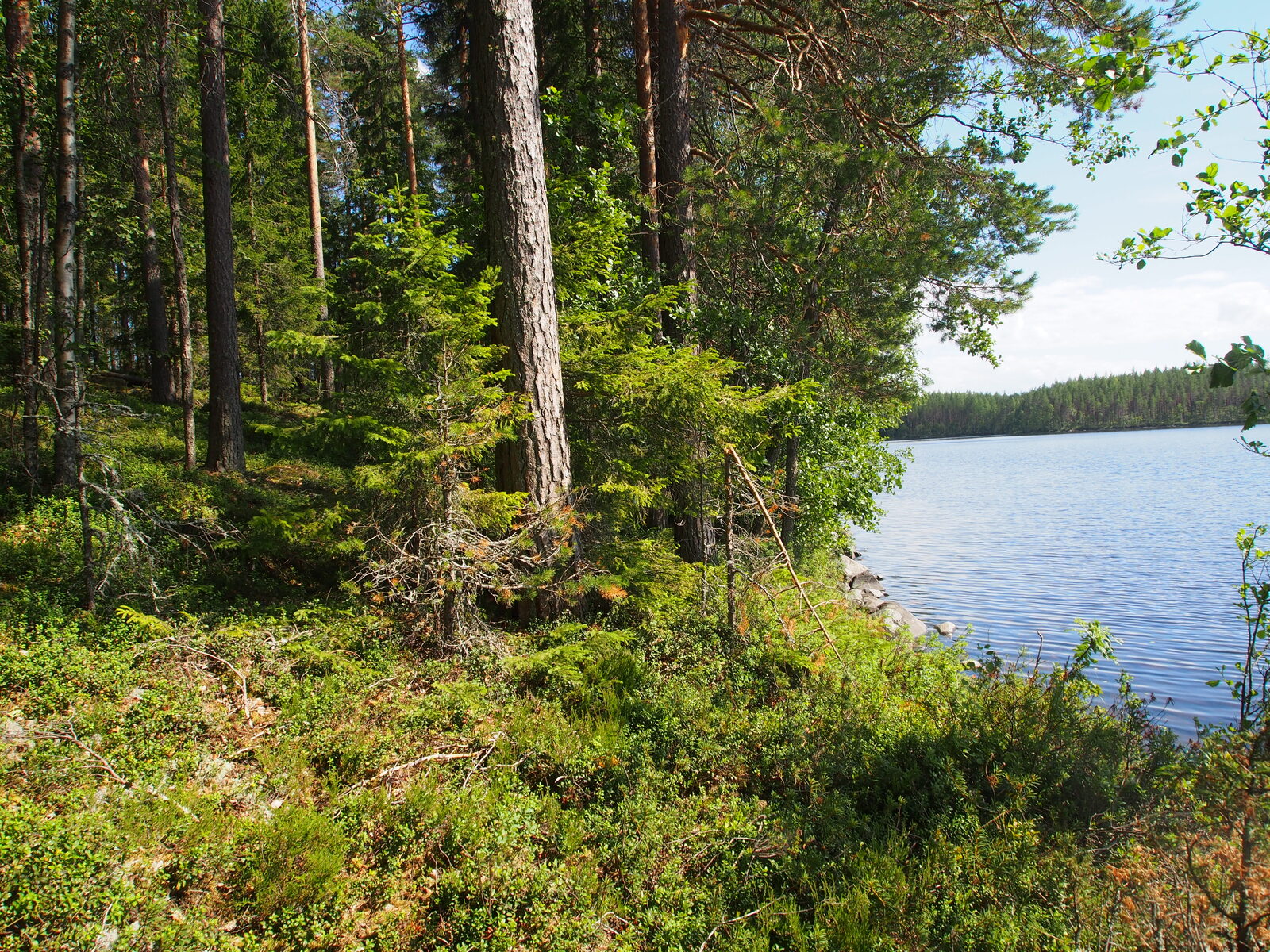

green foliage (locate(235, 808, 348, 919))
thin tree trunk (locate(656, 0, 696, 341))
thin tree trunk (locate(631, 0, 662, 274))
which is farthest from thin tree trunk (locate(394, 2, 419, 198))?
green foliage (locate(235, 808, 348, 919))

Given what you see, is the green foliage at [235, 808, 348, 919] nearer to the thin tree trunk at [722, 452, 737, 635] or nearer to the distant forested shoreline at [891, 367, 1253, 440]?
the thin tree trunk at [722, 452, 737, 635]

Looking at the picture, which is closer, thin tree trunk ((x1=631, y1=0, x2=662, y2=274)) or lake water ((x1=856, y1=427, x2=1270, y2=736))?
thin tree trunk ((x1=631, y1=0, x2=662, y2=274))

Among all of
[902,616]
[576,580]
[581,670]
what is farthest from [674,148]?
[902,616]

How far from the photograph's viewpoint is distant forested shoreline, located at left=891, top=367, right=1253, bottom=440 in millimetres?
77125

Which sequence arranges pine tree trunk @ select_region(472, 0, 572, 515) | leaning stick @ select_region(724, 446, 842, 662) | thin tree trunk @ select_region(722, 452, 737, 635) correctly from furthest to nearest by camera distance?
1. pine tree trunk @ select_region(472, 0, 572, 515)
2. thin tree trunk @ select_region(722, 452, 737, 635)
3. leaning stick @ select_region(724, 446, 842, 662)

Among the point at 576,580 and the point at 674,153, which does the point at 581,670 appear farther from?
the point at 674,153

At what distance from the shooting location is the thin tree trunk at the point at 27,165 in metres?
6.40

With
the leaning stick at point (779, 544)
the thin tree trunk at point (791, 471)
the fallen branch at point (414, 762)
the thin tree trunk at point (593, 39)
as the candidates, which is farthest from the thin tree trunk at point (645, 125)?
the fallen branch at point (414, 762)

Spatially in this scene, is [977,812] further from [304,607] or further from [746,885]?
[304,607]

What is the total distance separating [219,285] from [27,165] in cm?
345

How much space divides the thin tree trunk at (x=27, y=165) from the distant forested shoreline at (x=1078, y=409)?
6902cm

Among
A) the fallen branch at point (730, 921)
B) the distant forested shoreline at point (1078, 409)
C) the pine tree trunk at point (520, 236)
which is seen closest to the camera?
the fallen branch at point (730, 921)

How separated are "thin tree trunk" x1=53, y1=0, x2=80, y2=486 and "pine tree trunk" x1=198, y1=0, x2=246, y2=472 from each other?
13.1 ft

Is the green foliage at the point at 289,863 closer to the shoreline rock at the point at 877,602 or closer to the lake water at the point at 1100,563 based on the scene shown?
the lake water at the point at 1100,563
